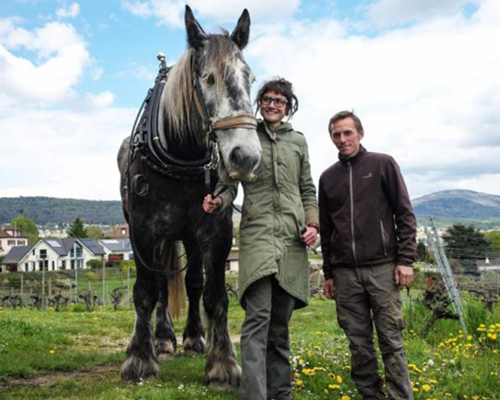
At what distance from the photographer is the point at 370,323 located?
3.83 meters

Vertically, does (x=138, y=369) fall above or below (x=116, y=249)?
below

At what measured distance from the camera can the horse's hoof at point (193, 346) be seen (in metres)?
5.41

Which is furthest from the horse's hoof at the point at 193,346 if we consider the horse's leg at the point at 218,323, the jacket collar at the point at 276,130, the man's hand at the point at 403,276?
the jacket collar at the point at 276,130

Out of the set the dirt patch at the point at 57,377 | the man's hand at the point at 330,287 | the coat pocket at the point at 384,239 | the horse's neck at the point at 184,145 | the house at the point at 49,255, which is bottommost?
the dirt patch at the point at 57,377

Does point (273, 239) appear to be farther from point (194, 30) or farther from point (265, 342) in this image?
point (194, 30)

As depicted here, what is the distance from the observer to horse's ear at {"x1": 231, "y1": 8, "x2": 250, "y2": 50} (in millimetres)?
3818

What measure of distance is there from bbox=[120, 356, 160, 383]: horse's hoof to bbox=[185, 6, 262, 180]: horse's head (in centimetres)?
190

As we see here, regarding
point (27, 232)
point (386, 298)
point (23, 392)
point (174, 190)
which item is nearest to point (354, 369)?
point (386, 298)

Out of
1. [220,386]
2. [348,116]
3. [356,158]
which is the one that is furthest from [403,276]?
[220,386]

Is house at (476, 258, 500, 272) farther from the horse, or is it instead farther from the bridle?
the bridle

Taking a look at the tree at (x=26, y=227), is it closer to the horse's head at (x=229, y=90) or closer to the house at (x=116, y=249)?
the house at (x=116, y=249)

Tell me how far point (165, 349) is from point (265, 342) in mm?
2169

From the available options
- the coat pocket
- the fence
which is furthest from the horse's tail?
the fence

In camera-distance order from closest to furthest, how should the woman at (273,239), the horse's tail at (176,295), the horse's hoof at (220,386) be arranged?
the woman at (273,239) → the horse's hoof at (220,386) → the horse's tail at (176,295)
